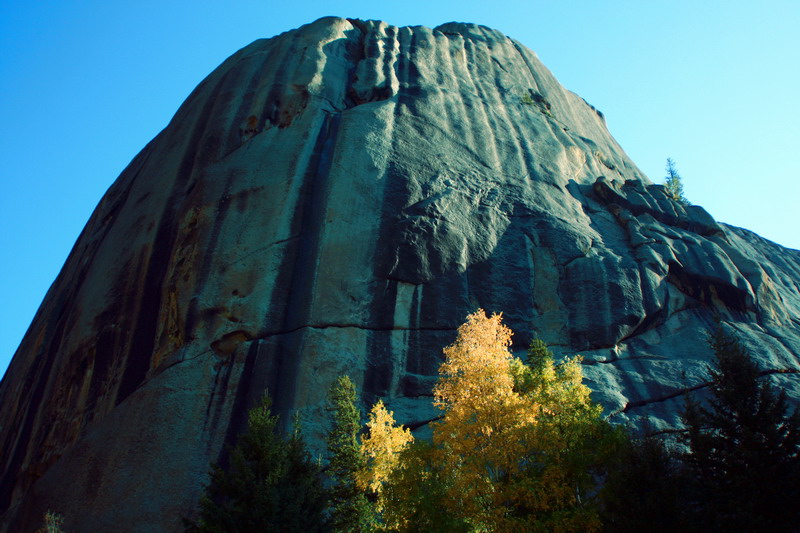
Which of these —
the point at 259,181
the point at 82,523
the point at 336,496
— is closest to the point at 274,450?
the point at 336,496

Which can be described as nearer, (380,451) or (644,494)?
(644,494)

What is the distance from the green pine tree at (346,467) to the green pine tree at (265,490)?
129cm

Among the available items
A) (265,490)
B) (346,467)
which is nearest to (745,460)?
(346,467)

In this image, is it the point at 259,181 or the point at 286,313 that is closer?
the point at 286,313

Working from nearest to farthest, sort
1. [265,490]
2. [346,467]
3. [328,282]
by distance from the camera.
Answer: [265,490] → [346,467] → [328,282]

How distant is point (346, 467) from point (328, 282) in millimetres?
7400

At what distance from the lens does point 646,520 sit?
14.5m

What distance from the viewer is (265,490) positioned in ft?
52.5

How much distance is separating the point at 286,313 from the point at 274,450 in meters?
8.07

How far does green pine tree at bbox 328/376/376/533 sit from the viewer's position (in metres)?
18.5

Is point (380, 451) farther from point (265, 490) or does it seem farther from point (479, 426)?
point (265, 490)

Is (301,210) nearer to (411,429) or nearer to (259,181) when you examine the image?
(259,181)

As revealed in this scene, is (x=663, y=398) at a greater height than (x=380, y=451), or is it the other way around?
(x=663, y=398)

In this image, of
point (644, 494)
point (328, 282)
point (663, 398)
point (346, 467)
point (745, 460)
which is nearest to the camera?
point (644, 494)
